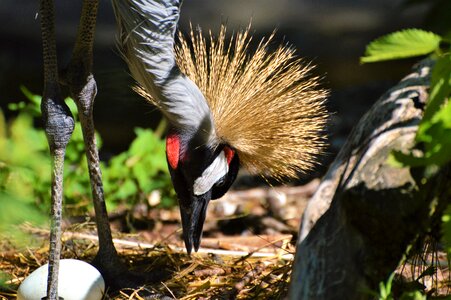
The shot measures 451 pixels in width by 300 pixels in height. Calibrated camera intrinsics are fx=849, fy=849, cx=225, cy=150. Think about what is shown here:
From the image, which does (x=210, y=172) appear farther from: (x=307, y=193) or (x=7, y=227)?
(x=307, y=193)

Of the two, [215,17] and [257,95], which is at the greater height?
[215,17]

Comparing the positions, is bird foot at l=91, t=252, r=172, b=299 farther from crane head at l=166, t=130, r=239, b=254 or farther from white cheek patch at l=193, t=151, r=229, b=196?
white cheek patch at l=193, t=151, r=229, b=196

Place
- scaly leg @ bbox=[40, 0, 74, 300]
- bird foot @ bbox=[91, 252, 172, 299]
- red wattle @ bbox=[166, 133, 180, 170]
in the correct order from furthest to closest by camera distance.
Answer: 1. bird foot @ bbox=[91, 252, 172, 299]
2. red wattle @ bbox=[166, 133, 180, 170]
3. scaly leg @ bbox=[40, 0, 74, 300]

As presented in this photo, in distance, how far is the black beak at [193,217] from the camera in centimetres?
248

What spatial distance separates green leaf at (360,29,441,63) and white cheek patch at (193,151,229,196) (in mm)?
1166

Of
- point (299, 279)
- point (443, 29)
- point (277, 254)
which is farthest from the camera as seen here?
point (277, 254)

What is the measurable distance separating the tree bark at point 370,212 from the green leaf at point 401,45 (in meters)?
0.25

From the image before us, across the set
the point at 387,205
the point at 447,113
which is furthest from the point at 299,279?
the point at 447,113

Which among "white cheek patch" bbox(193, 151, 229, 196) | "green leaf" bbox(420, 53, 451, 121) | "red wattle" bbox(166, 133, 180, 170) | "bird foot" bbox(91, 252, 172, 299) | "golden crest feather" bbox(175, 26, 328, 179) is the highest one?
"golden crest feather" bbox(175, 26, 328, 179)

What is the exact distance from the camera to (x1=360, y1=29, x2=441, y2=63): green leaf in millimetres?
1300

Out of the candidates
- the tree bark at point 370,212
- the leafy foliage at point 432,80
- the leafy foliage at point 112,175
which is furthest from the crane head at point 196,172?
the leafy foliage at point 432,80

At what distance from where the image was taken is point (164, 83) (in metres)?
2.32

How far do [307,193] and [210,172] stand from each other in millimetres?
1747

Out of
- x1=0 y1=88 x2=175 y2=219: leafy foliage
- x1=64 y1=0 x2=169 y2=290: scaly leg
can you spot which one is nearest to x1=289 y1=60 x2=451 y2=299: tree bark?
x1=64 y1=0 x2=169 y2=290: scaly leg
